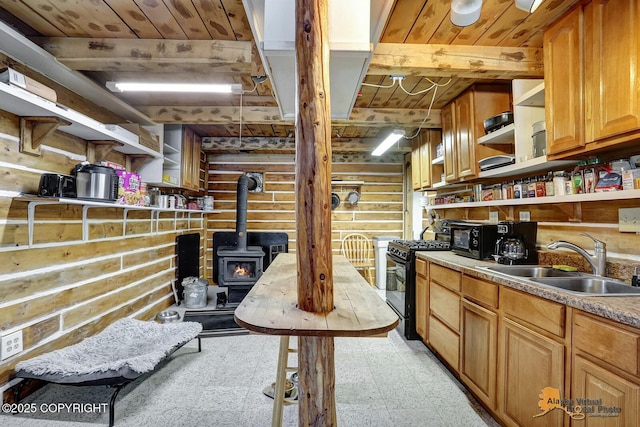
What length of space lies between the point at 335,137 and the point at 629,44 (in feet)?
11.5

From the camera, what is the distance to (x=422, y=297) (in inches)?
115

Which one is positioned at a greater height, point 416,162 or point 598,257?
point 416,162

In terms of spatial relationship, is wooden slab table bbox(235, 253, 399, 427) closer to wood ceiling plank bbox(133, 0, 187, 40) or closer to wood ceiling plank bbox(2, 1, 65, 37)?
wood ceiling plank bbox(133, 0, 187, 40)

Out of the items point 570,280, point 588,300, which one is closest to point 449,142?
point 570,280

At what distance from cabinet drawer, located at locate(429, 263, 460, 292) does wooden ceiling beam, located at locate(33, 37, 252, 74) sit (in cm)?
223

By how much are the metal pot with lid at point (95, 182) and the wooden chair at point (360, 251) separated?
3.68 metres

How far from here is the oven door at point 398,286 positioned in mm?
3178

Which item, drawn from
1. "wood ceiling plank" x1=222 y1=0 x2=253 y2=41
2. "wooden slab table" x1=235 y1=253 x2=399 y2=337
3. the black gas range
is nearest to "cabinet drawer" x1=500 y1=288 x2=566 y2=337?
"wooden slab table" x1=235 y1=253 x2=399 y2=337

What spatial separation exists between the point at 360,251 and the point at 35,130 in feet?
14.4

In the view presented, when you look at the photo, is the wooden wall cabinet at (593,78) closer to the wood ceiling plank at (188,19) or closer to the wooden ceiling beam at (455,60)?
the wooden ceiling beam at (455,60)

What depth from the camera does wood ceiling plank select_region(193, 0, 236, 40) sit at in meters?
1.80

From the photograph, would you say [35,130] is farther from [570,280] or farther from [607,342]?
[570,280]

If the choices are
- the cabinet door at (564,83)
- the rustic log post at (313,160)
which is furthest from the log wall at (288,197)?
the rustic log post at (313,160)

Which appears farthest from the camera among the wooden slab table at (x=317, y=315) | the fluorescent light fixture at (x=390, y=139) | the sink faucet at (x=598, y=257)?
the fluorescent light fixture at (x=390, y=139)
